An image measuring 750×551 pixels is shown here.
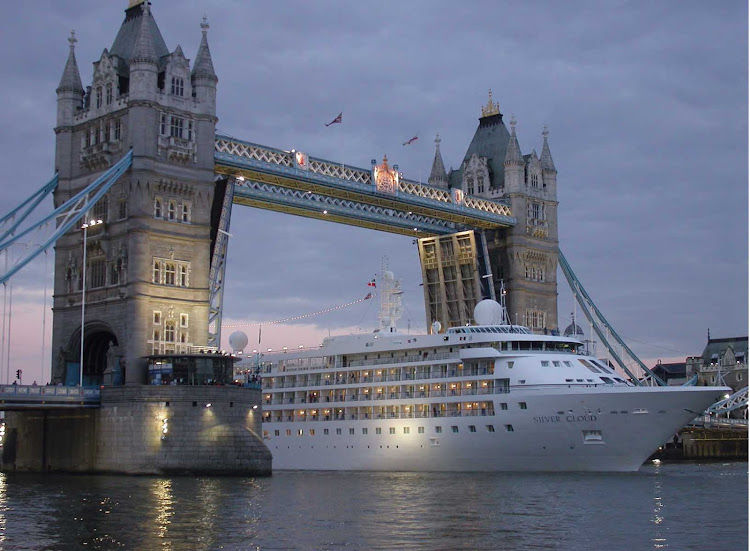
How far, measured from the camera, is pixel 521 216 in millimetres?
93625

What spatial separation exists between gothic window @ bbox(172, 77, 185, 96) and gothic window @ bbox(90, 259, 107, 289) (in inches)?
447

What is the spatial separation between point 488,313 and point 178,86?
27.4 metres

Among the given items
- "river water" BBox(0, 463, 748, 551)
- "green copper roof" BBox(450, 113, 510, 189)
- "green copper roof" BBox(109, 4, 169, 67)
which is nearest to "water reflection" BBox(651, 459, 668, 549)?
"river water" BBox(0, 463, 748, 551)

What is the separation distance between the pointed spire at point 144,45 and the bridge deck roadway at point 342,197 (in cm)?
A: 705

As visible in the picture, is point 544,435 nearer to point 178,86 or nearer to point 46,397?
point 46,397

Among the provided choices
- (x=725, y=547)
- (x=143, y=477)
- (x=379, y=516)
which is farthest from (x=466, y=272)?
(x=725, y=547)

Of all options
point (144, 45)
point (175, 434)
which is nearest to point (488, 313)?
point (175, 434)

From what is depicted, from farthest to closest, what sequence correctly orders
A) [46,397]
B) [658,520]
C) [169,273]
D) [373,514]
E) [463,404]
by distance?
[463,404] → [169,273] → [46,397] → [373,514] → [658,520]

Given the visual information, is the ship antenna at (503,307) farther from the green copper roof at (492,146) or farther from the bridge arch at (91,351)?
the bridge arch at (91,351)

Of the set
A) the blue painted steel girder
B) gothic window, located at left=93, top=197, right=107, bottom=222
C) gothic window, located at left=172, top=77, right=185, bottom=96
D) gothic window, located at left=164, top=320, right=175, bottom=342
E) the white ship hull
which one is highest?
gothic window, located at left=172, top=77, right=185, bottom=96

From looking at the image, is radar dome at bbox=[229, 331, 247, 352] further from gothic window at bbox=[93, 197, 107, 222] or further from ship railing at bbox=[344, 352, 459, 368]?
gothic window at bbox=[93, 197, 107, 222]

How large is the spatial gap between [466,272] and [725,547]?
→ 5882 cm

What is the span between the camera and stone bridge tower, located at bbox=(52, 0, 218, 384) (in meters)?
65.6

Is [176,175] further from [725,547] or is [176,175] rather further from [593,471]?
[725,547]
